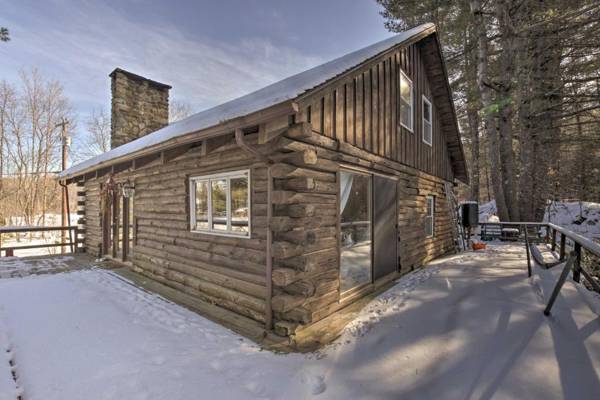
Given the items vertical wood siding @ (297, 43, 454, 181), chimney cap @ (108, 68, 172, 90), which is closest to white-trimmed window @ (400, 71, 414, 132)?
vertical wood siding @ (297, 43, 454, 181)

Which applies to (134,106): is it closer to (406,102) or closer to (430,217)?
(406,102)

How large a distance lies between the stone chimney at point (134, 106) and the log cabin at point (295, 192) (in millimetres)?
2387

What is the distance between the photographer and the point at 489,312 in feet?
13.0

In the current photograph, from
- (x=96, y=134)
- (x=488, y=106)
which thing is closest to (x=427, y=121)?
(x=488, y=106)

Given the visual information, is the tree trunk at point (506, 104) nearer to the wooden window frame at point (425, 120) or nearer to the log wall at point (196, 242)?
the wooden window frame at point (425, 120)

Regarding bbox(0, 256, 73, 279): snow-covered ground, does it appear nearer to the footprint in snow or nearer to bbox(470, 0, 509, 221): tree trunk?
the footprint in snow

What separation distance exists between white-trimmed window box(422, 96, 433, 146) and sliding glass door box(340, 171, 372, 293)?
401 centimetres

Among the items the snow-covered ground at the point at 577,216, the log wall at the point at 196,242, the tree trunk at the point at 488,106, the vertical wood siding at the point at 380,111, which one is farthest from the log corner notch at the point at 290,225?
the snow-covered ground at the point at 577,216

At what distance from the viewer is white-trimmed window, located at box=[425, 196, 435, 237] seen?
855 cm

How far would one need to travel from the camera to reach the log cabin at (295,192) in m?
3.80

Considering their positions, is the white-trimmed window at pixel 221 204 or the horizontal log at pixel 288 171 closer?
the horizontal log at pixel 288 171

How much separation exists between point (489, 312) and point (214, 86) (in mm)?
22018

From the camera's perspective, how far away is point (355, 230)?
5.34 meters

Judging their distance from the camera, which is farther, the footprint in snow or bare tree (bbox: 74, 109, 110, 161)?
bare tree (bbox: 74, 109, 110, 161)
